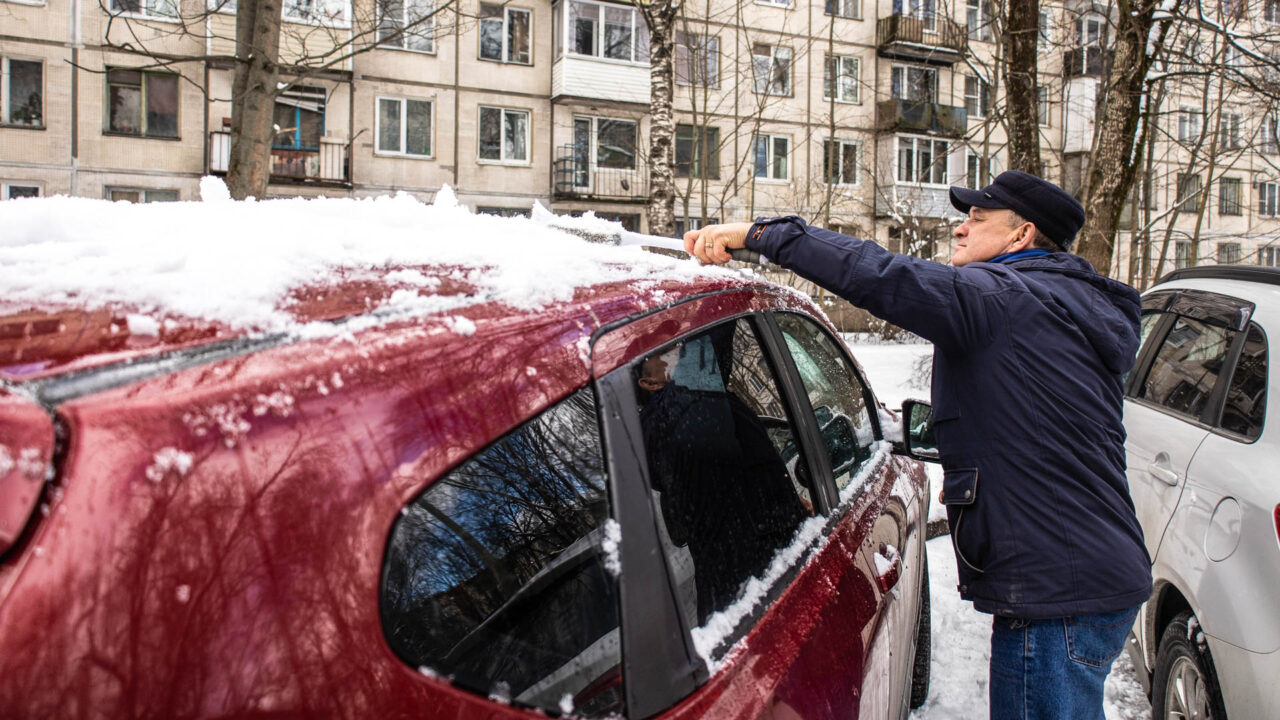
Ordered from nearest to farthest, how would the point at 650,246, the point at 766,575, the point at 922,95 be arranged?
the point at 766,575 → the point at 650,246 → the point at 922,95

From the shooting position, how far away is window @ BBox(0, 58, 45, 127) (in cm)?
1908

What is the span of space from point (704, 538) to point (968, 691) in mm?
2549

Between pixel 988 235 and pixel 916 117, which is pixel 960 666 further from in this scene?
pixel 916 117

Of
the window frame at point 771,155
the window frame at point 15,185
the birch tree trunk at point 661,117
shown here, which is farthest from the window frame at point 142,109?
the window frame at point 771,155

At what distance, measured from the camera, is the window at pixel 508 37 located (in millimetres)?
22812

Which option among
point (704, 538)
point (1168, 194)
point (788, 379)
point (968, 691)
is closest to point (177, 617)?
point (704, 538)

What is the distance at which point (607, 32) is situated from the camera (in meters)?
23.5

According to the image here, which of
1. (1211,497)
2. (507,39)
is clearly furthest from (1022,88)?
(507,39)

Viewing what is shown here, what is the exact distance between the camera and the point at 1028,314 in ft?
6.42

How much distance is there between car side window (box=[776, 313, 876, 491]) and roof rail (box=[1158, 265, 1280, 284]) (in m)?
1.62

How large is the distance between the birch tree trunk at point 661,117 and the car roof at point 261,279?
31.1ft

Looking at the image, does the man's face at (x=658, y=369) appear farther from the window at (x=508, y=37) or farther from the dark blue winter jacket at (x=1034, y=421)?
the window at (x=508, y=37)

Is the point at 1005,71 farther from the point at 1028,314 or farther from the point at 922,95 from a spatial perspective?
the point at 922,95

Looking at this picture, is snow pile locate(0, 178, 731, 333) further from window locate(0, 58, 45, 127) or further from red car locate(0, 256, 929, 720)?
window locate(0, 58, 45, 127)
